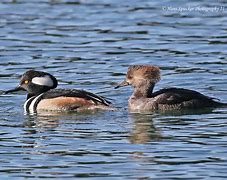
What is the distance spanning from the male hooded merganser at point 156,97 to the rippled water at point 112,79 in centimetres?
31

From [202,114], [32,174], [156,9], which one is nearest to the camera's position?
[32,174]

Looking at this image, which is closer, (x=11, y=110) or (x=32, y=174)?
(x=32, y=174)

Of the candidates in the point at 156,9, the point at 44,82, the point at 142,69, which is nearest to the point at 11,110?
the point at 44,82

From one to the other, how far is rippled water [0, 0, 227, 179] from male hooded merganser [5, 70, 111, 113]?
12.3 inches

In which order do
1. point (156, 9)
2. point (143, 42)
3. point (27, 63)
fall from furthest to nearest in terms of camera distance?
point (156, 9), point (143, 42), point (27, 63)

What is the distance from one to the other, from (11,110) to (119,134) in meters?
3.05

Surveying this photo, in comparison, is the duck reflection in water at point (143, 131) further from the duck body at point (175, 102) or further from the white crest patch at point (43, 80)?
the white crest patch at point (43, 80)

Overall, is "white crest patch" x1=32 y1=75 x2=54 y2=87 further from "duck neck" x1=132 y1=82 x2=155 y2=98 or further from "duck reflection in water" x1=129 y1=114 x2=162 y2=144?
"duck reflection in water" x1=129 y1=114 x2=162 y2=144

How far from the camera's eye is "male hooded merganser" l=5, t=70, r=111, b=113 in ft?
57.0

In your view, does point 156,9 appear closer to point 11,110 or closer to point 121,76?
point 121,76

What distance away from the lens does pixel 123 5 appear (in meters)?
28.1

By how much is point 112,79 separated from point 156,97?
2.52 metres

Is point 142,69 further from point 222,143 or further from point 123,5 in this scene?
point 123,5

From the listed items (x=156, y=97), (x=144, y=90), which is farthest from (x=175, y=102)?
(x=144, y=90)
